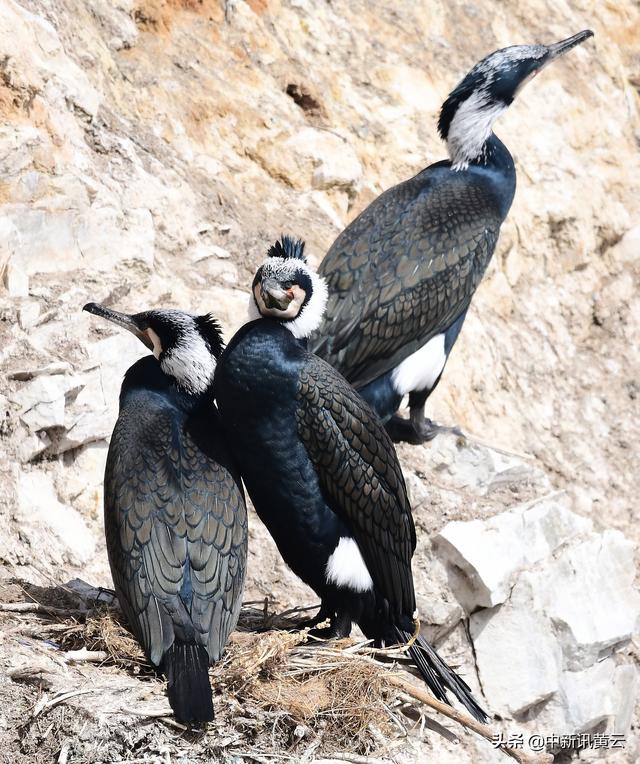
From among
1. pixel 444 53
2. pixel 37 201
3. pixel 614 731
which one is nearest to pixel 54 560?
pixel 37 201

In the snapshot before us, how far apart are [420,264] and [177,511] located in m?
2.03

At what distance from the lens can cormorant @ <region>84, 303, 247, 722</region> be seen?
16.6ft

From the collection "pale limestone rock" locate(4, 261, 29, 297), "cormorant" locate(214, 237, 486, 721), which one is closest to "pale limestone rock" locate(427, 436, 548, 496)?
"cormorant" locate(214, 237, 486, 721)

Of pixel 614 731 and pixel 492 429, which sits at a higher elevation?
pixel 492 429

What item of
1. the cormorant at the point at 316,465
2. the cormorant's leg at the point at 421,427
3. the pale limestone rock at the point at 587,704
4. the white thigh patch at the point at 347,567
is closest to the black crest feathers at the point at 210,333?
the cormorant at the point at 316,465

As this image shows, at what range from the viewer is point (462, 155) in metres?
7.10

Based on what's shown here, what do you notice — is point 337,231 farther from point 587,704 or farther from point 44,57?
point 587,704

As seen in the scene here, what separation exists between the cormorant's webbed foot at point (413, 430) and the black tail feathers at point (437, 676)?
1.55 meters

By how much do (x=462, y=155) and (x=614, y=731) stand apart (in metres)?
3.39

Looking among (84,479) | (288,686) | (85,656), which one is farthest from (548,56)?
(85,656)

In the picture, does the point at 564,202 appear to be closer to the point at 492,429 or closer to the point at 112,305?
the point at 492,429

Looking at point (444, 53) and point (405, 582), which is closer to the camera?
point (405, 582)

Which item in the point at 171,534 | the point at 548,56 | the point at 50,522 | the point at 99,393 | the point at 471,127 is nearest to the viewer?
the point at 171,534

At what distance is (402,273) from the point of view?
21.6ft
